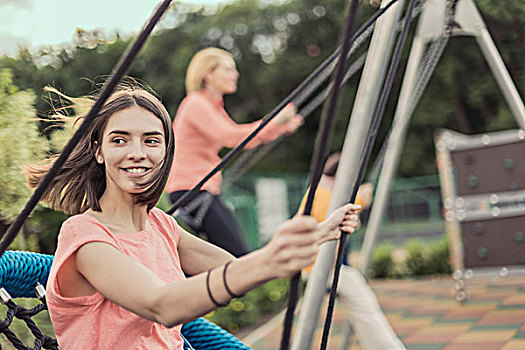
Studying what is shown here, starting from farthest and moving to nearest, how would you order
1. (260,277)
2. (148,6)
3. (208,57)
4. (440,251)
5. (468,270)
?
(440,251) < (468,270) < (148,6) < (208,57) < (260,277)

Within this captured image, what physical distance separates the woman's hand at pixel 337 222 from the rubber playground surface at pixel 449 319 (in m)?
2.32

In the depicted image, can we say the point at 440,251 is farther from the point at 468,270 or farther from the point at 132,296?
the point at 132,296

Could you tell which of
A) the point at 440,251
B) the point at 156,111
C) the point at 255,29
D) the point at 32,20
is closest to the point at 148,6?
the point at 32,20

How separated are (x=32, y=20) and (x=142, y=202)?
3.32 ft

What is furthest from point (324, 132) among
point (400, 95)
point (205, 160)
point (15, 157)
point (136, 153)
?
point (400, 95)

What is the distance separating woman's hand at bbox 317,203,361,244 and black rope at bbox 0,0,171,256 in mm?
657

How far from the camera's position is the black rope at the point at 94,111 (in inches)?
30.6

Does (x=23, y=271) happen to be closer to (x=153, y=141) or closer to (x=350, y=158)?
(x=153, y=141)

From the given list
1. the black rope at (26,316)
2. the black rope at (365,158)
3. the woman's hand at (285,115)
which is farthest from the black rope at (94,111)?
the woman's hand at (285,115)

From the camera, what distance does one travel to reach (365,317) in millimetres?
2648

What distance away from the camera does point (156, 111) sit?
1.11 metres

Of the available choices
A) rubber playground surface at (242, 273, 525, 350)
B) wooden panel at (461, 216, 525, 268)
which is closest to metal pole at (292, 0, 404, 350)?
rubber playground surface at (242, 273, 525, 350)

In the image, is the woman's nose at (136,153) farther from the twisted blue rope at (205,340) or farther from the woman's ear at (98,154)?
the twisted blue rope at (205,340)

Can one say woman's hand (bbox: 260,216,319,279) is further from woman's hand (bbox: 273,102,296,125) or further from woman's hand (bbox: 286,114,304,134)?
woman's hand (bbox: 286,114,304,134)
